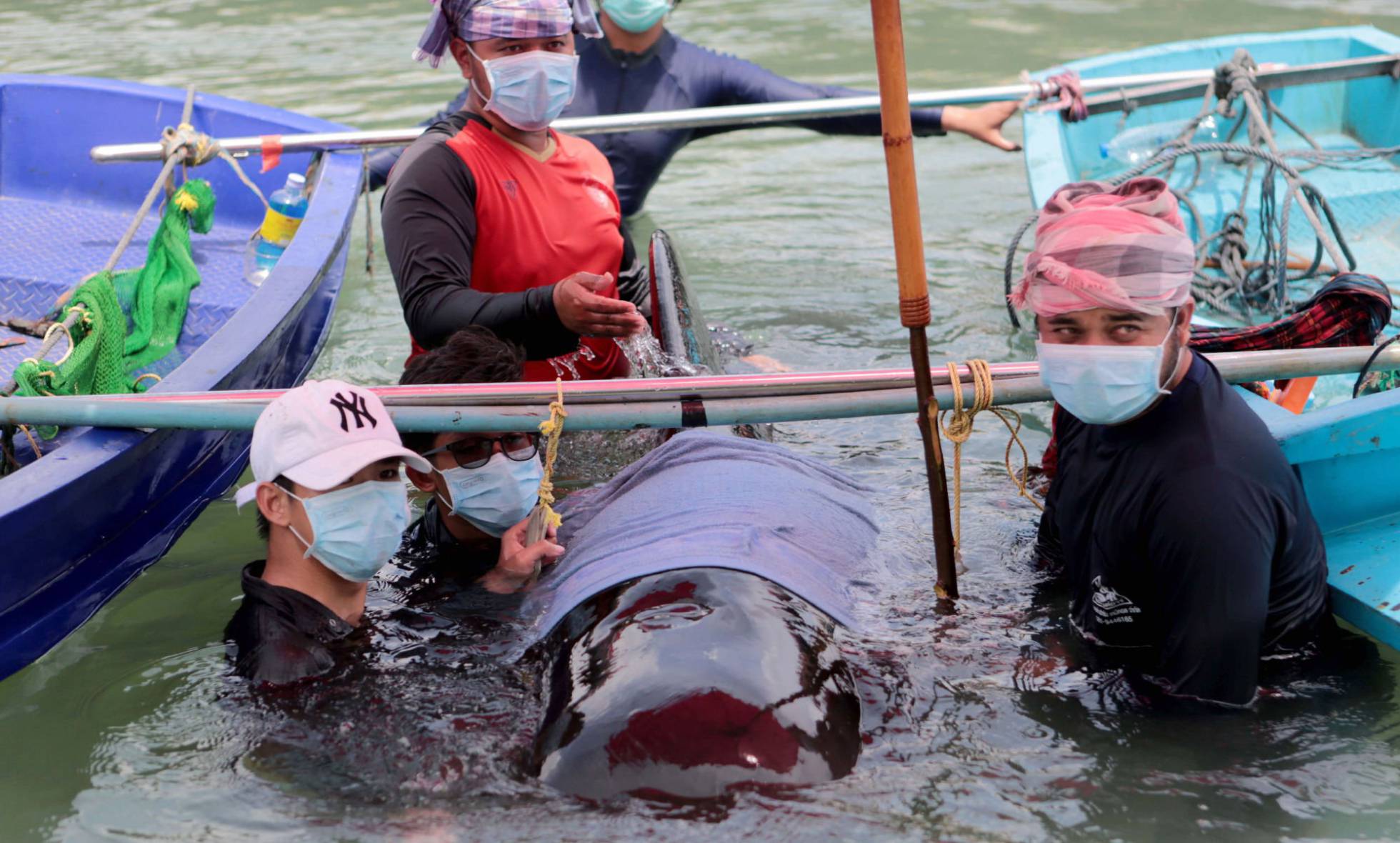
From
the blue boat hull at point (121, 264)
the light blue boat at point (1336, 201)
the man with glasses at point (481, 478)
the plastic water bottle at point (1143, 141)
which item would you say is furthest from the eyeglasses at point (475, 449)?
the plastic water bottle at point (1143, 141)

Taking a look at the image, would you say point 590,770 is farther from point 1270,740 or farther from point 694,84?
point 694,84

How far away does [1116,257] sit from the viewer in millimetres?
2719

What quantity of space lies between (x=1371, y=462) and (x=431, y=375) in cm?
237

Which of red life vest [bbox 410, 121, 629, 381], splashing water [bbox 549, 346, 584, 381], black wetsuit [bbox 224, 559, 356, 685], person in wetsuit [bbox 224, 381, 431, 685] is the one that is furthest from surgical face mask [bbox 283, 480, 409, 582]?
splashing water [bbox 549, 346, 584, 381]

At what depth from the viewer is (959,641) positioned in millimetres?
3432

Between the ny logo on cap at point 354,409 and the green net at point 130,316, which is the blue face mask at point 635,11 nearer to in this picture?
the green net at point 130,316

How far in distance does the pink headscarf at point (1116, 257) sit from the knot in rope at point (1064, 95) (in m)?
3.39

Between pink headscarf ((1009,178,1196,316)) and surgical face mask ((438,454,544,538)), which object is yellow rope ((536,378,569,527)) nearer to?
surgical face mask ((438,454,544,538))

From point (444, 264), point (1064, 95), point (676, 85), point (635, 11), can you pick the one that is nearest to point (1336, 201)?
point (1064, 95)

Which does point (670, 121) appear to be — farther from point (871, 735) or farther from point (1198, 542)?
point (1198, 542)

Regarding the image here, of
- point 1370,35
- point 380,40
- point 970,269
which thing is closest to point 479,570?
point 970,269

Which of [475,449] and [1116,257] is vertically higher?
[1116,257]

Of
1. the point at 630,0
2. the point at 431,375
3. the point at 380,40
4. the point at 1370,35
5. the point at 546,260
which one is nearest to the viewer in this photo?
the point at 431,375

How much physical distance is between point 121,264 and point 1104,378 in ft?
15.6
